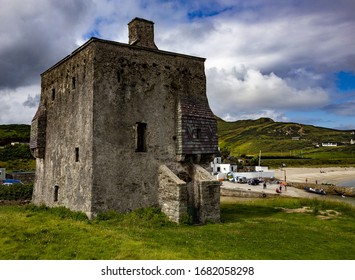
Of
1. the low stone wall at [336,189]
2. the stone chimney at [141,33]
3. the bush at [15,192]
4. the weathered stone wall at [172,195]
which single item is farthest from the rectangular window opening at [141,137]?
the low stone wall at [336,189]

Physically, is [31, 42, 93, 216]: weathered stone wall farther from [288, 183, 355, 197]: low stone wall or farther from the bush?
[288, 183, 355, 197]: low stone wall

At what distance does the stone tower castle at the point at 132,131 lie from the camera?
18.1m

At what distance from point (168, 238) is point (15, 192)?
24.7m

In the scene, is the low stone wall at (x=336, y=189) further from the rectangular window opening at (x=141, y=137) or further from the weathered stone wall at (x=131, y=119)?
the rectangular window opening at (x=141, y=137)

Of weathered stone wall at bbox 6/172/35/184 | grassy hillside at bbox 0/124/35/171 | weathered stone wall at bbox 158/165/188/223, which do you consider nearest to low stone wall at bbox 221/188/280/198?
weathered stone wall at bbox 6/172/35/184

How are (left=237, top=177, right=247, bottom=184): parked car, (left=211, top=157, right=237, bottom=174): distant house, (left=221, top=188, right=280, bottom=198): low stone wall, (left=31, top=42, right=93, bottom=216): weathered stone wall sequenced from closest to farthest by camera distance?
(left=31, top=42, right=93, bottom=216): weathered stone wall, (left=221, top=188, right=280, bottom=198): low stone wall, (left=237, top=177, right=247, bottom=184): parked car, (left=211, top=157, right=237, bottom=174): distant house

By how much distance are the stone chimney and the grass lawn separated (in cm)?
1117

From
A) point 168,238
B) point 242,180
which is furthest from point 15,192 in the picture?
point 242,180

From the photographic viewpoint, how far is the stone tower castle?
1808cm

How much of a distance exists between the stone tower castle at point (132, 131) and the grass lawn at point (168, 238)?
4.30 ft

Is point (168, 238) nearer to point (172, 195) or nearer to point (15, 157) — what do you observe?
point (172, 195)

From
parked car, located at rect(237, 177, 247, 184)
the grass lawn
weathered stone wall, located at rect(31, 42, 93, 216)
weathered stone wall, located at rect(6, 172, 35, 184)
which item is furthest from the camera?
parked car, located at rect(237, 177, 247, 184)

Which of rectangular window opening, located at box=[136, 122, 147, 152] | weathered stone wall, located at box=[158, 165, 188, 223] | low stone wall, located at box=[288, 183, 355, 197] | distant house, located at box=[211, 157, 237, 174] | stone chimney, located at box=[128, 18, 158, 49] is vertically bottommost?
low stone wall, located at box=[288, 183, 355, 197]

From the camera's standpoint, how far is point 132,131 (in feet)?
63.1
